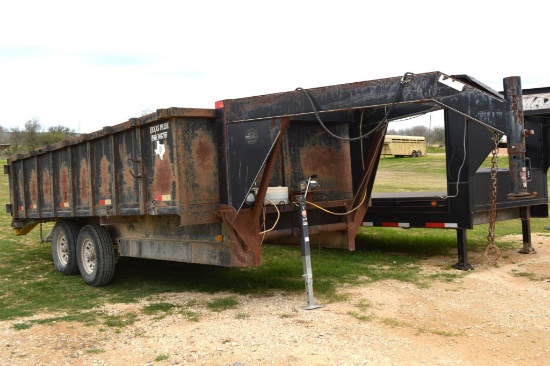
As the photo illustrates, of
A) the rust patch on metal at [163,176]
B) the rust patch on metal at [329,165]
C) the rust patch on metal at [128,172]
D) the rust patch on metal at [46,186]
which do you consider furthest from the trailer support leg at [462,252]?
the rust patch on metal at [46,186]

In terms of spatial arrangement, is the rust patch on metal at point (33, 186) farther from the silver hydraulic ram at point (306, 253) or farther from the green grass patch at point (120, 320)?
the silver hydraulic ram at point (306, 253)

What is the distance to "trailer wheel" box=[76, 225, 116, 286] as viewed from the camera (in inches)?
323

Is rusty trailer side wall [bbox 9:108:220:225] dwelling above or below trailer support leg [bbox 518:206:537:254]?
above

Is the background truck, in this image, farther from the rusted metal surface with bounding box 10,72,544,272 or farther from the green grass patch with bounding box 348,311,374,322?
the green grass patch with bounding box 348,311,374,322

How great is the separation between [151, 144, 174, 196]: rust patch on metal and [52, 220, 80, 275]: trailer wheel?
2875 mm

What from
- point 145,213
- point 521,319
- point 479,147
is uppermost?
point 479,147

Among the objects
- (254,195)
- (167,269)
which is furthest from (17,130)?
(254,195)

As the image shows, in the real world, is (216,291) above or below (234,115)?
below

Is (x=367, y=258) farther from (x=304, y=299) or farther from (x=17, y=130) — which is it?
(x=17, y=130)

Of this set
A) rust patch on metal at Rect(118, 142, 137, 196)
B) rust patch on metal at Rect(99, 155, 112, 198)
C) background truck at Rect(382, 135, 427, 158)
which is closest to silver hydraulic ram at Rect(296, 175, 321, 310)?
rust patch on metal at Rect(118, 142, 137, 196)

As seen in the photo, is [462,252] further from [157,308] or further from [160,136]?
[160,136]

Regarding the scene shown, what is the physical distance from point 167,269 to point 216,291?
211 centimetres

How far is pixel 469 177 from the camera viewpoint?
8.61 metres

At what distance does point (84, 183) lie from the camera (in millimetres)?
8422
